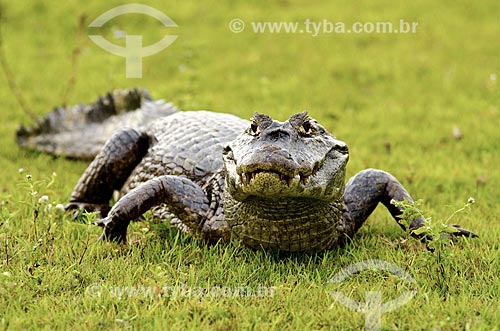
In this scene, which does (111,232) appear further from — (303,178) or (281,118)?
(281,118)

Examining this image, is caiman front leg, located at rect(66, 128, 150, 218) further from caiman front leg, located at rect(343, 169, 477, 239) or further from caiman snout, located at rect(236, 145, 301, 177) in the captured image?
caiman snout, located at rect(236, 145, 301, 177)

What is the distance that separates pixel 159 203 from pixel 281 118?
2884mm

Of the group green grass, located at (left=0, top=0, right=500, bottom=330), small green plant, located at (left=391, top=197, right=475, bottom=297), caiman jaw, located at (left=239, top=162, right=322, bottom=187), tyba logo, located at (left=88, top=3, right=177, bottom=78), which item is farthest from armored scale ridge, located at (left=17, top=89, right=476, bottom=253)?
tyba logo, located at (left=88, top=3, right=177, bottom=78)

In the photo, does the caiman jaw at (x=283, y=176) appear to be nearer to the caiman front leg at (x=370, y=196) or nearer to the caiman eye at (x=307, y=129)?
the caiman eye at (x=307, y=129)

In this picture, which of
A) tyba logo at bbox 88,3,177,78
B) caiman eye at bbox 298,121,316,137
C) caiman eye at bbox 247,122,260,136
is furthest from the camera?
tyba logo at bbox 88,3,177,78

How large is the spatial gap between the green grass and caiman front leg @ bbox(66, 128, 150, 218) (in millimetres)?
314

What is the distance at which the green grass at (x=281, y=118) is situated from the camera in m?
3.76

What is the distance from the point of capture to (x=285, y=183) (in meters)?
3.80

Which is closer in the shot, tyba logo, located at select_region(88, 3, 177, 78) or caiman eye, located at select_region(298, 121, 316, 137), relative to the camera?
caiman eye, located at select_region(298, 121, 316, 137)

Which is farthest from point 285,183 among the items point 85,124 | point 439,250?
point 85,124

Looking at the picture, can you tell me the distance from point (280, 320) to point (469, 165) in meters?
3.93

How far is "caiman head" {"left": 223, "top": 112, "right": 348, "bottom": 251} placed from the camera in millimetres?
3816

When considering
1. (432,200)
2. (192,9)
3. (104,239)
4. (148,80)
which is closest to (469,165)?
(432,200)

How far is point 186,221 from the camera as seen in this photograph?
4840 millimetres
